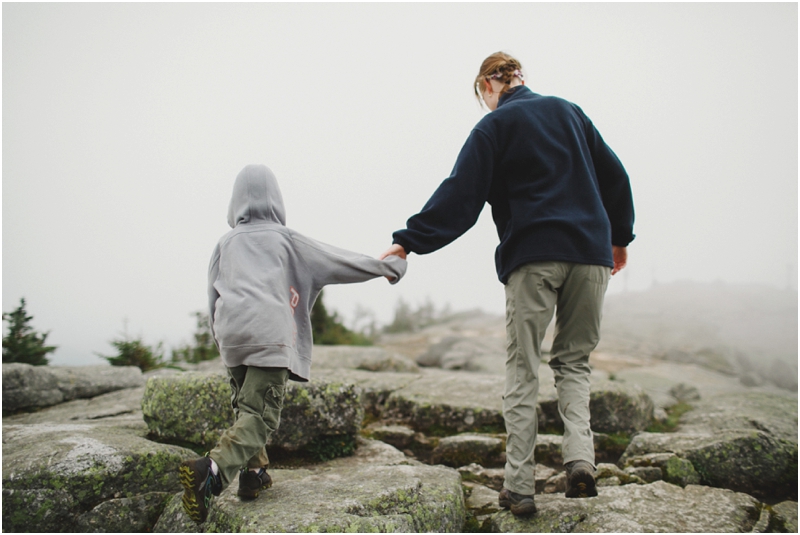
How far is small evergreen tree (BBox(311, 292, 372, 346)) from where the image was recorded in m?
13.7

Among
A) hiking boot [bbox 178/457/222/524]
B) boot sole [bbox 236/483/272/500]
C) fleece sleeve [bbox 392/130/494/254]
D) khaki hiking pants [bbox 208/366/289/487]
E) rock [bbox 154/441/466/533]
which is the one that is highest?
fleece sleeve [bbox 392/130/494/254]

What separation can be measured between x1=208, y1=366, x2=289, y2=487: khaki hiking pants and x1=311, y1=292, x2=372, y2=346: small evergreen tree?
10614 millimetres

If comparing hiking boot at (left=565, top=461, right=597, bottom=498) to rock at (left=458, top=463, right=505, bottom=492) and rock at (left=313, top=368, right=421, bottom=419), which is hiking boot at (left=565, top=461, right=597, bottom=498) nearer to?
rock at (left=458, top=463, right=505, bottom=492)

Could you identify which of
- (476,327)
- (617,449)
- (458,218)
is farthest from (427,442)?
(476,327)

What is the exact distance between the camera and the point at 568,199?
2.94m

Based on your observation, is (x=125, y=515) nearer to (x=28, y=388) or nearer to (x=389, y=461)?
(x=389, y=461)

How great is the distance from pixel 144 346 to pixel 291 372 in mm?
7334

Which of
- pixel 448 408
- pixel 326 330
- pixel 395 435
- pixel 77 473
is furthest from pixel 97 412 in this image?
pixel 326 330

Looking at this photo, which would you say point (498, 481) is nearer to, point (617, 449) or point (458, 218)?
point (617, 449)

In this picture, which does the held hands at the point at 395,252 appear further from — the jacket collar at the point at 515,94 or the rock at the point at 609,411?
the rock at the point at 609,411

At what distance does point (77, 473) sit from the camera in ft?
9.70

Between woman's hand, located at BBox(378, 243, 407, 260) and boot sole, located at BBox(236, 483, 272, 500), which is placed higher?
woman's hand, located at BBox(378, 243, 407, 260)

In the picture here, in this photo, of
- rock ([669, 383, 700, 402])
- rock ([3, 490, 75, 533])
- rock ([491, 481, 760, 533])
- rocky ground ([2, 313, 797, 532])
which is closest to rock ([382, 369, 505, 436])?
rocky ground ([2, 313, 797, 532])

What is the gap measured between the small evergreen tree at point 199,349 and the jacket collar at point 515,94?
9.68 m
